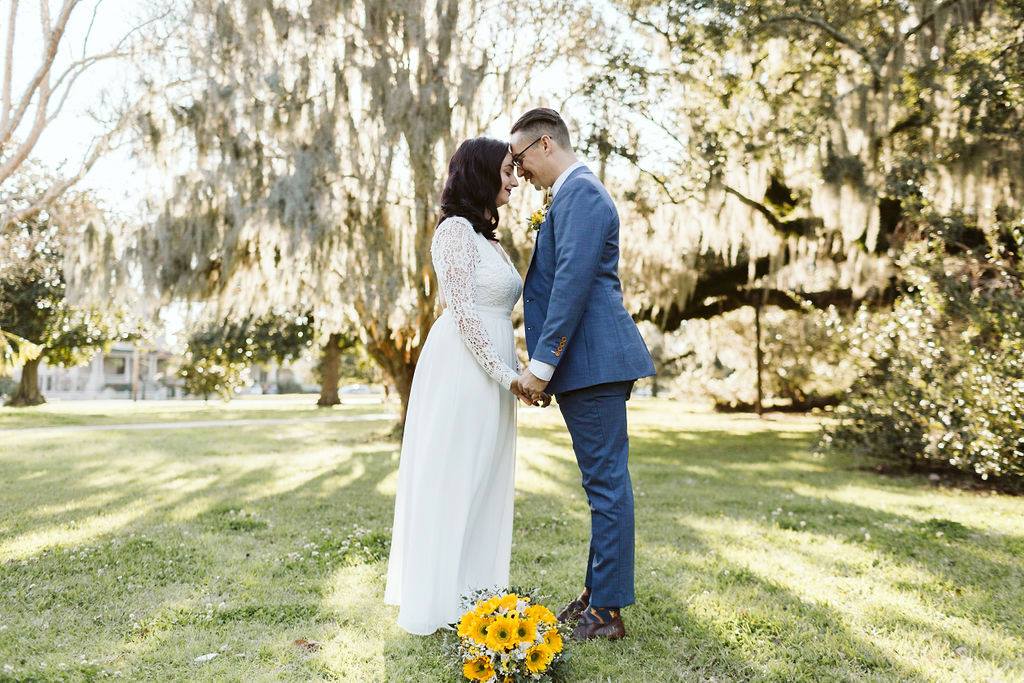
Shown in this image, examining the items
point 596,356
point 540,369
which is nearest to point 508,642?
point 540,369

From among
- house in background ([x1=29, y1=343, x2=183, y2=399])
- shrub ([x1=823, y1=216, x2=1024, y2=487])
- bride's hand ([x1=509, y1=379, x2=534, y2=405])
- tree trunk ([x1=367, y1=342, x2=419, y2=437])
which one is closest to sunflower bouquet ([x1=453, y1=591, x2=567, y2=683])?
bride's hand ([x1=509, y1=379, x2=534, y2=405])

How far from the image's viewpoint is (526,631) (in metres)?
2.36

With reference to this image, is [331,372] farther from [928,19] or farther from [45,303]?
[928,19]

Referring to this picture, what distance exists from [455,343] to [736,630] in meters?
1.65

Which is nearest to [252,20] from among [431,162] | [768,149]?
[431,162]

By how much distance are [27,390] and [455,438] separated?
25.3 m

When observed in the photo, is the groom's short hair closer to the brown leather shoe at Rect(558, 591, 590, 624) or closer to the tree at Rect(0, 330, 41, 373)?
the brown leather shoe at Rect(558, 591, 590, 624)

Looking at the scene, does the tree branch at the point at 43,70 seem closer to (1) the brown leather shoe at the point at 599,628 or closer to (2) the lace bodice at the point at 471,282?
(2) the lace bodice at the point at 471,282

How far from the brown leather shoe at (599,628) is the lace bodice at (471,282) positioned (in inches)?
38.9

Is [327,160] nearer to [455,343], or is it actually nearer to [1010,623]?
[455,343]

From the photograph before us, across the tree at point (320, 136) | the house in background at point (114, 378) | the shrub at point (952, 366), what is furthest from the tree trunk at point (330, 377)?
the shrub at point (952, 366)

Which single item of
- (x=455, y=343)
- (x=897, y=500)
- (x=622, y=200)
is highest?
(x=622, y=200)

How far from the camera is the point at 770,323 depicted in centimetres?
2056

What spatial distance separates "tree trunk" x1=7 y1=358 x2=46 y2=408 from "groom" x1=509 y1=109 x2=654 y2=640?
81.0 feet
